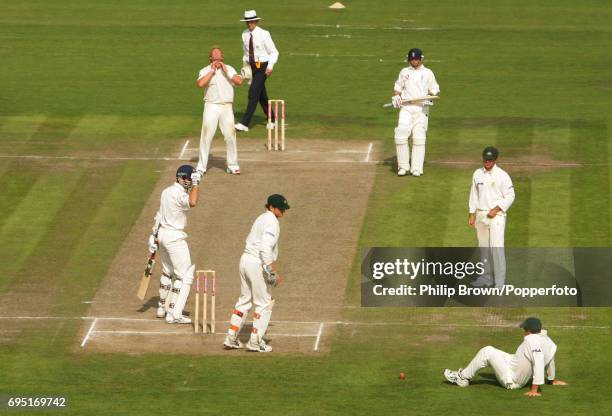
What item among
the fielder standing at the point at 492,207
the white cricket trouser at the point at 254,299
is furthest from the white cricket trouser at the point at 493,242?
the white cricket trouser at the point at 254,299

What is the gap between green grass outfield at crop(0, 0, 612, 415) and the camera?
24312mm

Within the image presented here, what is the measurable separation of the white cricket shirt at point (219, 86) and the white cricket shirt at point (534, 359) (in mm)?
11194

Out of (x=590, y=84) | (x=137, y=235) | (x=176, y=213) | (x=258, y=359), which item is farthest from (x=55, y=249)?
(x=590, y=84)

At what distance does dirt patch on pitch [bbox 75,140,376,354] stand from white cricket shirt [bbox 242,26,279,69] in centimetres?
193

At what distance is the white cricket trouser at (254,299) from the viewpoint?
83.3 ft

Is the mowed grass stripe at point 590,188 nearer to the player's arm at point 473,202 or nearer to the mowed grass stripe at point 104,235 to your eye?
the player's arm at point 473,202

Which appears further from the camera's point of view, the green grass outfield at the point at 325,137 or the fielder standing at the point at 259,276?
the fielder standing at the point at 259,276

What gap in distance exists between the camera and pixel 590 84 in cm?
4094

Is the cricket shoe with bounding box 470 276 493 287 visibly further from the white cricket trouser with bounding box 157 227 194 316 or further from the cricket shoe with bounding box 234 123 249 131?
the cricket shoe with bounding box 234 123 249 131

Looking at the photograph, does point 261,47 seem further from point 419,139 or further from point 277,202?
point 277,202

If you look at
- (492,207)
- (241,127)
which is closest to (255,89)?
(241,127)

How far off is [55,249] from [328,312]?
19.3ft

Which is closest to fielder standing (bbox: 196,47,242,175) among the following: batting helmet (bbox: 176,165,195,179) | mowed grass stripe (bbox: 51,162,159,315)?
mowed grass stripe (bbox: 51,162,159,315)

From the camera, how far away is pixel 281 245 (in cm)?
3022
